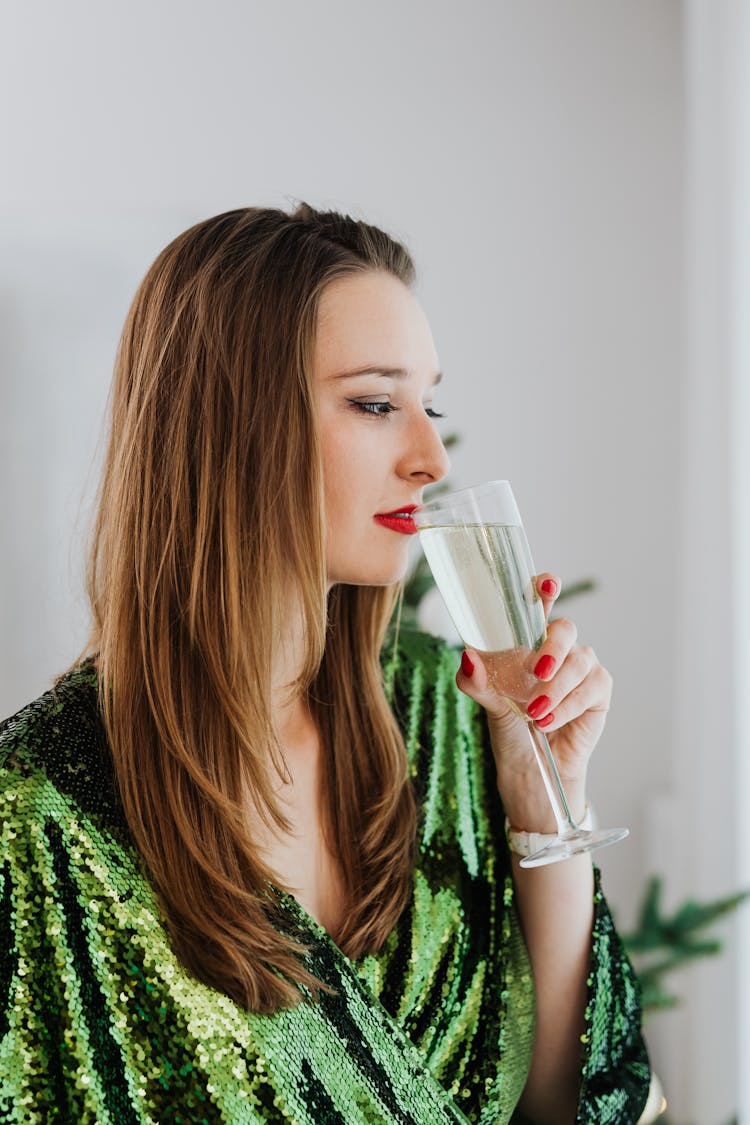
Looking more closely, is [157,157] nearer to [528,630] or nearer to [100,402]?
[100,402]

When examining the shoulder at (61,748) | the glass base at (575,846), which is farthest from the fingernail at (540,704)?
the shoulder at (61,748)

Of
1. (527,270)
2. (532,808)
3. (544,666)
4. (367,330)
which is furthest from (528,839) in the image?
(527,270)

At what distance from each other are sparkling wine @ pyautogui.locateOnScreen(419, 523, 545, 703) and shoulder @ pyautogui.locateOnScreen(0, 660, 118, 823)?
41 cm

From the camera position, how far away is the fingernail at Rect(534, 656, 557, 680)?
1.02 metres

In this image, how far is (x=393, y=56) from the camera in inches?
87.0

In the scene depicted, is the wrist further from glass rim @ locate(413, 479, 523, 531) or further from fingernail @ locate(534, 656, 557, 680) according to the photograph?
glass rim @ locate(413, 479, 523, 531)

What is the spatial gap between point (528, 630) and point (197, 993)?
0.48m

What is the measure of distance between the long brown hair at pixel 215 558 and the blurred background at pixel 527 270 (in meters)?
0.45

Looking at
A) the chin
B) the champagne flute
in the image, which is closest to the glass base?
the champagne flute

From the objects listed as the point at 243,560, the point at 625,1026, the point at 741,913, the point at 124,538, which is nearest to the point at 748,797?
the point at 741,913

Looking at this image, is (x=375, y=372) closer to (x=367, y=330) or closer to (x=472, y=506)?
(x=367, y=330)

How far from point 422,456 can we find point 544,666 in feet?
0.88

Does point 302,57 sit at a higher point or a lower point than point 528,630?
higher

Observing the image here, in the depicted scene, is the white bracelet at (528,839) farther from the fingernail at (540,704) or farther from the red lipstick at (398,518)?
the red lipstick at (398,518)
